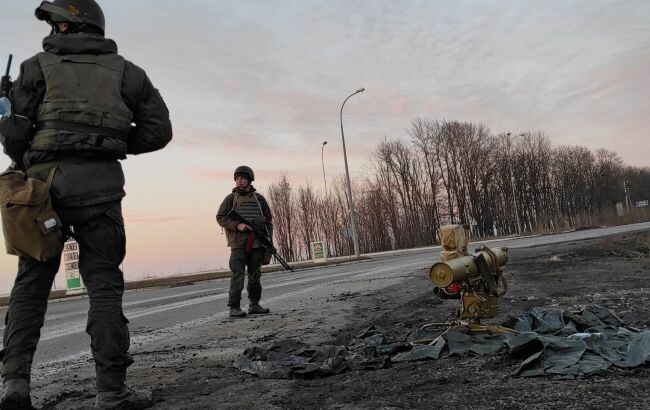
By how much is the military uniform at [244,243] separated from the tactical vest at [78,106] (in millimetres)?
4087

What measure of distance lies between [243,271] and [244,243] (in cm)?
38

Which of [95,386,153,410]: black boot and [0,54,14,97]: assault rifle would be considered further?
[0,54,14,97]: assault rifle

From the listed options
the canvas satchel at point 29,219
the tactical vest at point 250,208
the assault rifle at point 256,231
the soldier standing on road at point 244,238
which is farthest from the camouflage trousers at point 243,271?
the canvas satchel at point 29,219

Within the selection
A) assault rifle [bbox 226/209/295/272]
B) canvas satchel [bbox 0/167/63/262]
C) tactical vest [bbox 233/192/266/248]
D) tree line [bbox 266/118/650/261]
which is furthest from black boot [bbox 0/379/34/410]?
tree line [bbox 266/118/650/261]

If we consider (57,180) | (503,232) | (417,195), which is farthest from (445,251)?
(503,232)

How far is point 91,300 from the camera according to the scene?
9.00 feet

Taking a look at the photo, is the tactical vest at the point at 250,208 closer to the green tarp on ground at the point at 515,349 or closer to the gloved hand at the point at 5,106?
the green tarp on ground at the point at 515,349

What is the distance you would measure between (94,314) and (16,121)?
1.09 m

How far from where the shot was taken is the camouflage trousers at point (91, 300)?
2.65 metres

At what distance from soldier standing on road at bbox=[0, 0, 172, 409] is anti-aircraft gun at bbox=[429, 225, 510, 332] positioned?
202 cm

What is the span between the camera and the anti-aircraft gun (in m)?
3.51

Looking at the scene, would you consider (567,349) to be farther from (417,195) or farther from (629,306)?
(417,195)

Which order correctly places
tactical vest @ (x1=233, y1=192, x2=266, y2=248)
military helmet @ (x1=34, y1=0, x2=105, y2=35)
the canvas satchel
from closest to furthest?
the canvas satchel → military helmet @ (x1=34, y1=0, x2=105, y2=35) → tactical vest @ (x1=233, y1=192, x2=266, y2=248)

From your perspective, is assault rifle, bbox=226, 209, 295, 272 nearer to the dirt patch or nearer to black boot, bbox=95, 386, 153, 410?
the dirt patch
